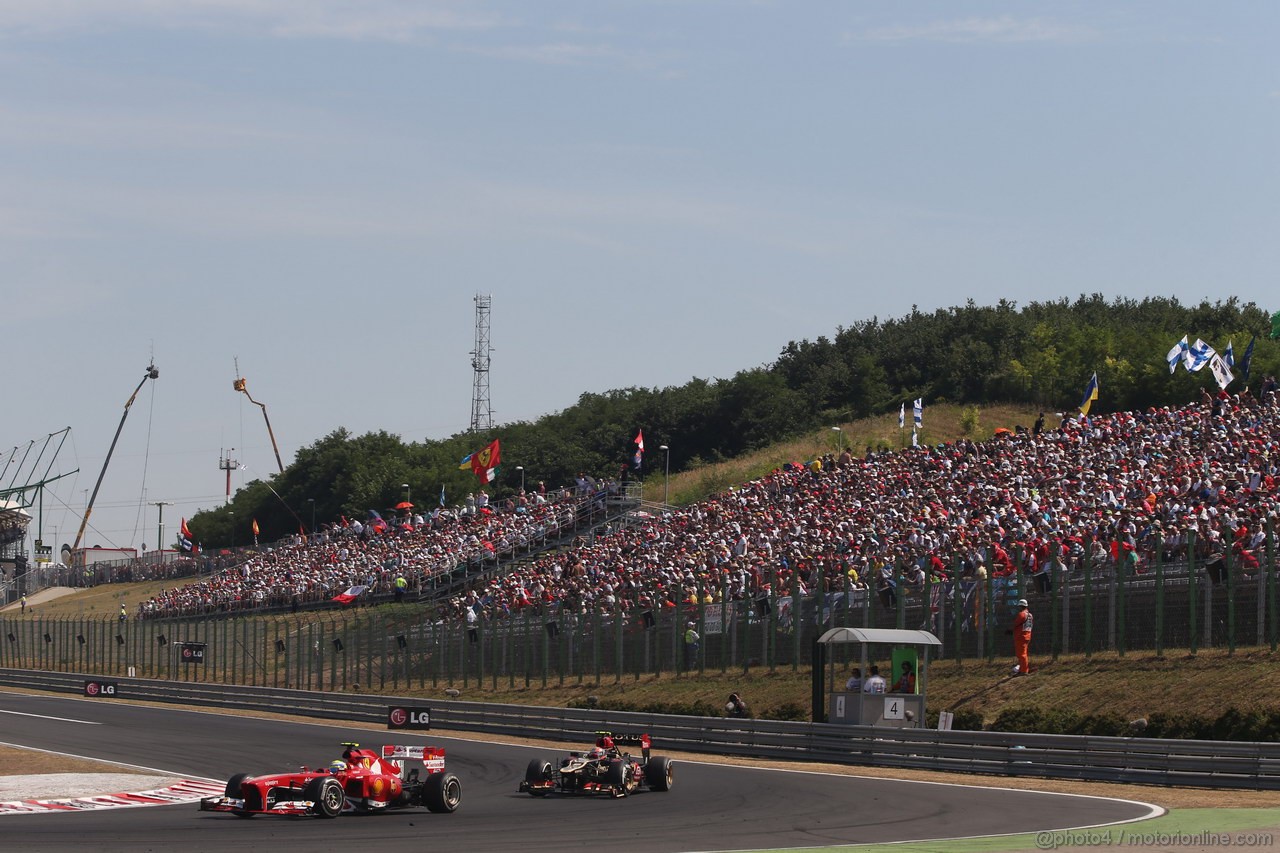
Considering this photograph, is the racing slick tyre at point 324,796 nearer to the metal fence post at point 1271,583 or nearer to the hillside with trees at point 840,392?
the metal fence post at point 1271,583


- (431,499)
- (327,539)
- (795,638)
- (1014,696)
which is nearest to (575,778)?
(1014,696)

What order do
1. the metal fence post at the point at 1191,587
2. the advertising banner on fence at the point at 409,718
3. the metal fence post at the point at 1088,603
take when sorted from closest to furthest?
the metal fence post at the point at 1191,587, the metal fence post at the point at 1088,603, the advertising banner on fence at the point at 409,718

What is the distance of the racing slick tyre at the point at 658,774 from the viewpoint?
2355cm

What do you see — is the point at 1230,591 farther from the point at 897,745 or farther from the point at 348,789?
the point at 348,789

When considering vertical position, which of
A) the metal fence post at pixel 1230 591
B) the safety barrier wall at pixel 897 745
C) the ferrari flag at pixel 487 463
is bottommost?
the safety barrier wall at pixel 897 745

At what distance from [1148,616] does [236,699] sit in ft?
92.4

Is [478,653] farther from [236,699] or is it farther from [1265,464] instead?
[1265,464]

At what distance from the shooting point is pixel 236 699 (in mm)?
48094

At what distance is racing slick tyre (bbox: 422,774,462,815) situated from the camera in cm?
2048

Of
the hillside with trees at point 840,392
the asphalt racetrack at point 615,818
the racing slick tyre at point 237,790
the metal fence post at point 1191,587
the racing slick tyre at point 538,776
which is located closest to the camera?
the asphalt racetrack at point 615,818

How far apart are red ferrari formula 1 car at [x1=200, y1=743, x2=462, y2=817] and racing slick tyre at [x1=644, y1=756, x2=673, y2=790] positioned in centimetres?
347

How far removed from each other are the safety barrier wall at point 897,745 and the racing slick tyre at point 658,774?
225 inches

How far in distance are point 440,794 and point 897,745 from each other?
403 inches

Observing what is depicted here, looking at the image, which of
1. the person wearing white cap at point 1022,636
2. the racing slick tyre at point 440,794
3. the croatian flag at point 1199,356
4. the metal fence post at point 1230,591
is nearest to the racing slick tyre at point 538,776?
the racing slick tyre at point 440,794
